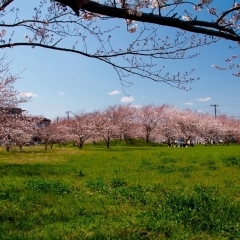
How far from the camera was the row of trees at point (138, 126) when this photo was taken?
170 ft

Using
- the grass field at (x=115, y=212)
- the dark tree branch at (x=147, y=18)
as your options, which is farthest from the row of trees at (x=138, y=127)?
the dark tree branch at (x=147, y=18)

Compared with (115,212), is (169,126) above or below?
above

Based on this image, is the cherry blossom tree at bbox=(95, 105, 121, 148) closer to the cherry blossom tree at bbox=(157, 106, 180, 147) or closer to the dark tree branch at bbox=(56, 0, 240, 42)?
the cherry blossom tree at bbox=(157, 106, 180, 147)

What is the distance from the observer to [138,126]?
61125 millimetres

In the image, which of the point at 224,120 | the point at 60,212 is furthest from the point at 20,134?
the point at 224,120

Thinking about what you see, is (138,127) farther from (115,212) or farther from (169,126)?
(115,212)

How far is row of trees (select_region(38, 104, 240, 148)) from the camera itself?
51.7 metres

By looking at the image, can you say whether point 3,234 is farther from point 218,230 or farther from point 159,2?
point 159,2

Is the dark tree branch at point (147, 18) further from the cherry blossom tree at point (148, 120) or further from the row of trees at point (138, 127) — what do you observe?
the cherry blossom tree at point (148, 120)

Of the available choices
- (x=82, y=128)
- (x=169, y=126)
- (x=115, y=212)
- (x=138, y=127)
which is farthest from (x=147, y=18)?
(x=169, y=126)

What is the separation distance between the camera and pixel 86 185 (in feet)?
30.6

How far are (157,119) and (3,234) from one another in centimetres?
5840

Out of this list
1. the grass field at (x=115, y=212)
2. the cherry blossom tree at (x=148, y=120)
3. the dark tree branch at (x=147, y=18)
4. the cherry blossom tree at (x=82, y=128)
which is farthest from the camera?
the cherry blossom tree at (x=148, y=120)

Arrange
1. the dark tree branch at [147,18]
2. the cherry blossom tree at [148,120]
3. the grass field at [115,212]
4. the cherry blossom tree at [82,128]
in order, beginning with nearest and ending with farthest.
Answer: the dark tree branch at [147,18] < the grass field at [115,212] < the cherry blossom tree at [82,128] < the cherry blossom tree at [148,120]
